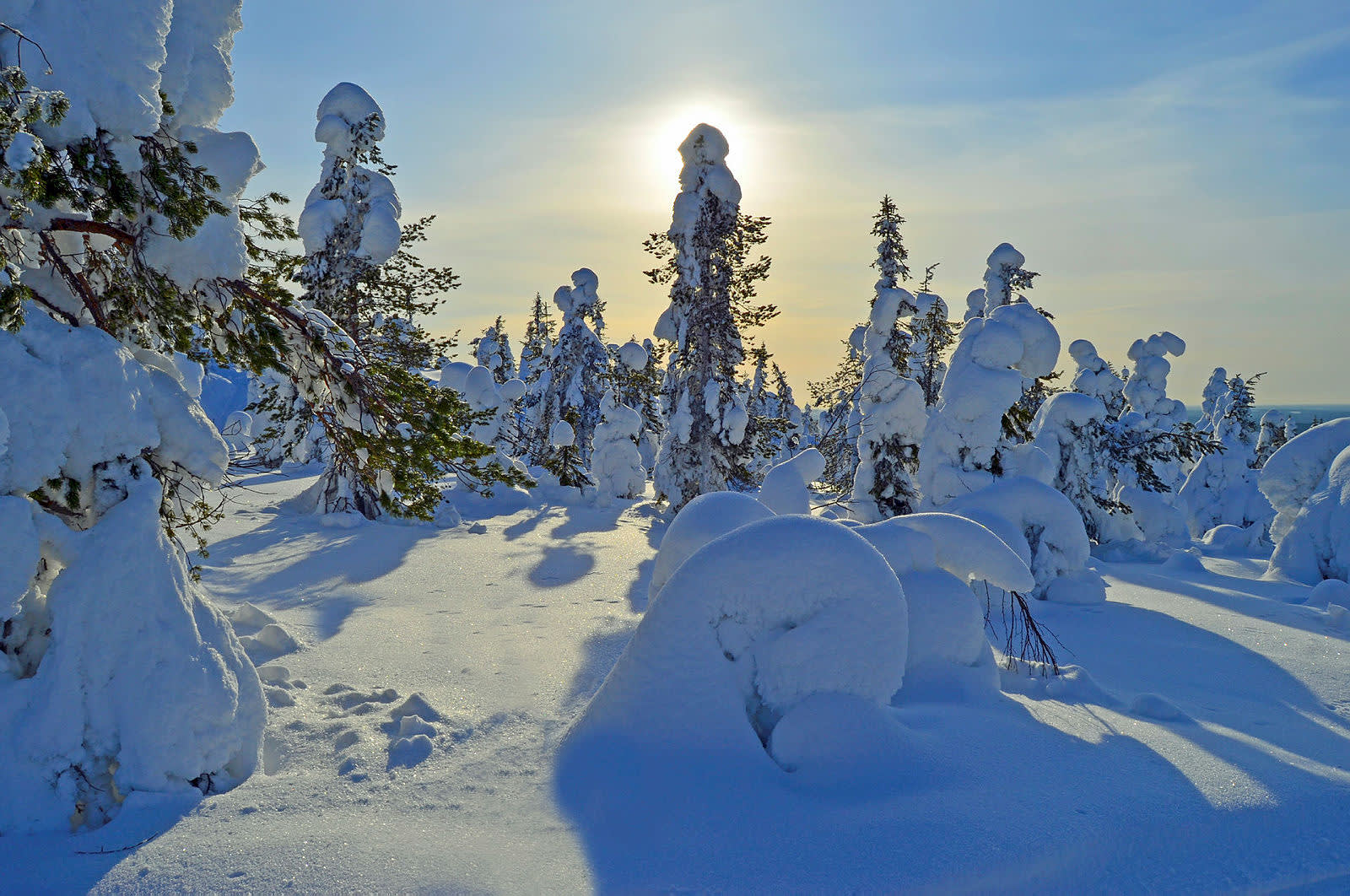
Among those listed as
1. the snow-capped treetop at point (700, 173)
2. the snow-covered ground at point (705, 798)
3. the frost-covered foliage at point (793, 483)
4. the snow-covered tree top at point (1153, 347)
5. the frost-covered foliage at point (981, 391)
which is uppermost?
the snow-capped treetop at point (700, 173)

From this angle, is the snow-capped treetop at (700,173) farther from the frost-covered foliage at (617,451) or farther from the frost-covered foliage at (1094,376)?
the frost-covered foliage at (1094,376)

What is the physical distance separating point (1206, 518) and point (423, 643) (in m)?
28.1

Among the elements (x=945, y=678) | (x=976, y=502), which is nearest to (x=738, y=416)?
(x=976, y=502)

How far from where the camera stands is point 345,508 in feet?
50.1

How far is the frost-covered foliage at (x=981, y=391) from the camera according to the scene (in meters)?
12.2

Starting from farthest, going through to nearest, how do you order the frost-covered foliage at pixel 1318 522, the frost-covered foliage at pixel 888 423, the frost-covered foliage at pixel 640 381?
the frost-covered foliage at pixel 640 381, the frost-covered foliage at pixel 888 423, the frost-covered foliage at pixel 1318 522

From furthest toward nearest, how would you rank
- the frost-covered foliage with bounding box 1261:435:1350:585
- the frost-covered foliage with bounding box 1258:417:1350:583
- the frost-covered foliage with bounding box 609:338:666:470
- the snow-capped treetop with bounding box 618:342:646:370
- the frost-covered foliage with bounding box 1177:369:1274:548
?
the frost-covered foliage with bounding box 1177:369:1274:548 < the snow-capped treetop with bounding box 618:342:646:370 < the frost-covered foliage with bounding box 609:338:666:470 < the frost-covered foliage with bounding box 1258:417:1350:583 < the frost-covered foliage with bounding box 1261:435:1350:585

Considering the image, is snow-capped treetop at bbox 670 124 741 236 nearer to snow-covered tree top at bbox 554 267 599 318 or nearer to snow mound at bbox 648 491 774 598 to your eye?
snow mound at bbox 648 491 774 598

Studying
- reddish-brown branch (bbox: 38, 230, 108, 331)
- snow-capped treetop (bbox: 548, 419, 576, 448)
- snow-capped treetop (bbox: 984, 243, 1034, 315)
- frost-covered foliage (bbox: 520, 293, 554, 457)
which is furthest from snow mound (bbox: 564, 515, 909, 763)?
frost-covered foliage (bbox: 520, 293, 554, 457)

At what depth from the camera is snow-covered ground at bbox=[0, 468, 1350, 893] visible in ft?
11.2

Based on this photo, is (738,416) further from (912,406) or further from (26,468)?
(26,468)

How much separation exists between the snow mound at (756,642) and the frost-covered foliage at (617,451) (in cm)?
1886

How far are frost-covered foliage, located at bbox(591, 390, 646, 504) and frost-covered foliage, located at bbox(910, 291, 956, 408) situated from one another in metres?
9.03

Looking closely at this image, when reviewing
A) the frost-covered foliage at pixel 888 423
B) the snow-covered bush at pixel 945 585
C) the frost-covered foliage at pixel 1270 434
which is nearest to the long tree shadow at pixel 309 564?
the snow-covered bush at pixel 945 585
